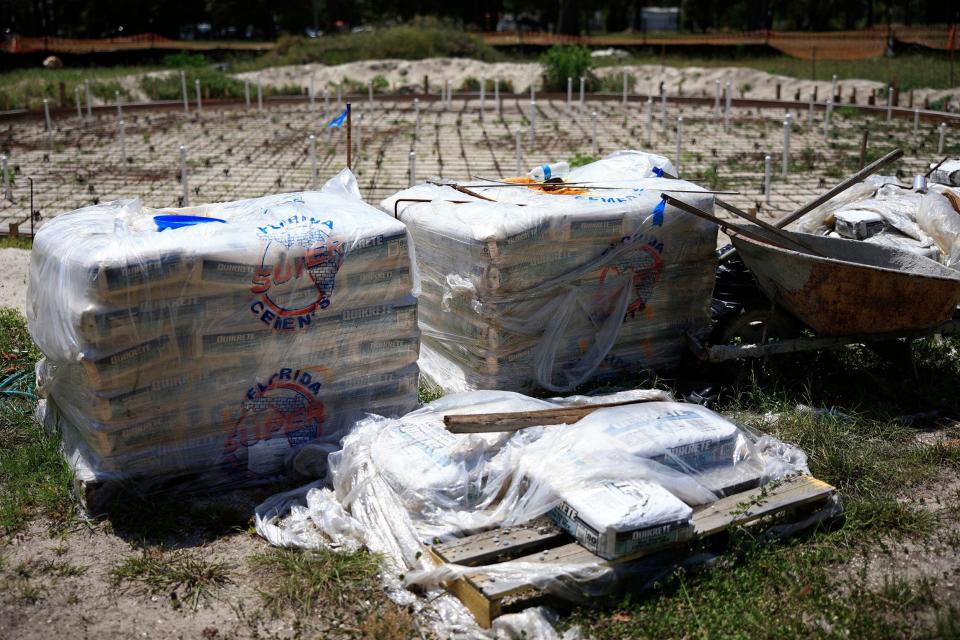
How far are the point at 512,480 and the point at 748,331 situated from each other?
2.53 meters

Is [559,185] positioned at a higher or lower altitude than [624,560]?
higher

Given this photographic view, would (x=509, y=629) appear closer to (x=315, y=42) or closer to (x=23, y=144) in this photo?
(x=23, y=144)

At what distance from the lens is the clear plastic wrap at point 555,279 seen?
17.3 ft

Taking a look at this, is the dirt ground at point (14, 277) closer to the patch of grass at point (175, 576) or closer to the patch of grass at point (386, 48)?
the patch of grass at point (175, 576)

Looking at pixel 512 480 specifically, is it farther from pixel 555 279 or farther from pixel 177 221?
pixel 177 221

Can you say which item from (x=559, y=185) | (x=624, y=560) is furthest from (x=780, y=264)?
(x=624, y=560)

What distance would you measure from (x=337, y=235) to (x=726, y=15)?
185 ft

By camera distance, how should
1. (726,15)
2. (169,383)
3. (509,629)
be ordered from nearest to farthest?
(509,629)
(169,383)
(726,15)

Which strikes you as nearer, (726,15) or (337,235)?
(337,235)

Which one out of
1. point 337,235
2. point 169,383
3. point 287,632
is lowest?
point 287,632

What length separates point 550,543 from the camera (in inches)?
151

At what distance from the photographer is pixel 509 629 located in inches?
136

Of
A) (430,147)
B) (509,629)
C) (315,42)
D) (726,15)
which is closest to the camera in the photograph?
(509,629)

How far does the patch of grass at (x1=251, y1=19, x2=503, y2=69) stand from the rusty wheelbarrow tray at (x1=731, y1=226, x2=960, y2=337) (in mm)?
25537
